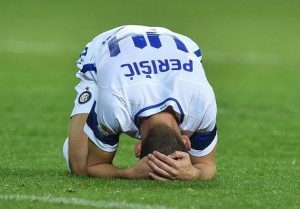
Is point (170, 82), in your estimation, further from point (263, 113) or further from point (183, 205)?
point (263, 113)

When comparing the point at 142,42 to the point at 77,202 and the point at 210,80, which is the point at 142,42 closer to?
the point at 77,202

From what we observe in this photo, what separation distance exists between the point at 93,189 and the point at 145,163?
0.39 metres

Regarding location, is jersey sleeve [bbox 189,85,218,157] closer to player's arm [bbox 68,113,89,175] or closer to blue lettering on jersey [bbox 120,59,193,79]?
blue lettering on jersey [bbox 120,59,193,79]

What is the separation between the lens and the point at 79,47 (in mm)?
24500

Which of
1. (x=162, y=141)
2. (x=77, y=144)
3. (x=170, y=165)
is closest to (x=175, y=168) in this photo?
(x=170, y=165)

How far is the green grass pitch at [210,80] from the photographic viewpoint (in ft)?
26.1

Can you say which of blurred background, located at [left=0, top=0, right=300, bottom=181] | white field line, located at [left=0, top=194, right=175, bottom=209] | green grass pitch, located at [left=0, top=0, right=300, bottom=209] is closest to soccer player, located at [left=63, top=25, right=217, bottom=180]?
green grass pitch, located at [left=0, top=0, right=300, bottom=209]

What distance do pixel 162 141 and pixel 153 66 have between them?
0.84 meters

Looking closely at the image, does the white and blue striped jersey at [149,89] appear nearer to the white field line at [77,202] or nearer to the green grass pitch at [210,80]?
the green grass pitch at [210,80]

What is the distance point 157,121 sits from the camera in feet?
26.8

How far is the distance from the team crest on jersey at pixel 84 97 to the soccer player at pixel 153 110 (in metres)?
0.63

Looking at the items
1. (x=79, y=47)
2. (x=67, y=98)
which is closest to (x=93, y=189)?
(x=67, y=98)

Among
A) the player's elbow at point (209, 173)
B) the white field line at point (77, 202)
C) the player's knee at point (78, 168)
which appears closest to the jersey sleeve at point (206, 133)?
the player's elbow at point (209, 173)

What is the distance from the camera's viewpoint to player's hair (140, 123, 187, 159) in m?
8.02
